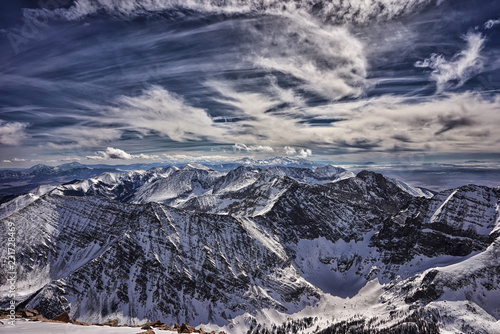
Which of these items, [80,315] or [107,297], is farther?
[107,297]

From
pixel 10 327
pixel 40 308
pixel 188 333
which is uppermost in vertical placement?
pixel 10 327

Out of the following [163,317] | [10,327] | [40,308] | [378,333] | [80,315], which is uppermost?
[10,327]

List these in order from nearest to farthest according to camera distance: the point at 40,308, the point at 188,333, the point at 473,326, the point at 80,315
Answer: the point at 188,333 → the point at 40,308 → the point at 80,315 → the point at 473,326

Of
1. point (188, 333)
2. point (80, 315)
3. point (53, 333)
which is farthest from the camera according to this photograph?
point (80, 315)

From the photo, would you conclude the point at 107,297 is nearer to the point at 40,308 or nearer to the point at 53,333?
the point at 40,308

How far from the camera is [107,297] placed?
197625 mm

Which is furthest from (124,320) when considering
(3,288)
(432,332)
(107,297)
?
(432,332)

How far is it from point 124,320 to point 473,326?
11364 inches

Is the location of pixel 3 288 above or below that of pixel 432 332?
above

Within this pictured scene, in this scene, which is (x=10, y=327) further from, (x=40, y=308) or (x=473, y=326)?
(x=473, y=326)

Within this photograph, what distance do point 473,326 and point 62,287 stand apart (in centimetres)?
33778

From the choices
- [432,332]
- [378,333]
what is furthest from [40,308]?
[432,332]

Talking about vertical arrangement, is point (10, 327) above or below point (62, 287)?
above

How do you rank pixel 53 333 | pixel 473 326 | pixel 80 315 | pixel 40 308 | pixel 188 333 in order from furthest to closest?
pixel 473 326, pixel 80 315, pixel 40 308, pixel 188 333, pixel 53 333
